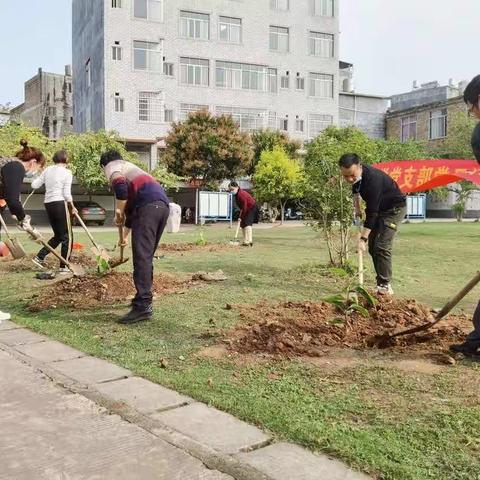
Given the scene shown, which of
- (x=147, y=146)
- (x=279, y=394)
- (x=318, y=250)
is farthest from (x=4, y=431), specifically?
(x=147, y=146)

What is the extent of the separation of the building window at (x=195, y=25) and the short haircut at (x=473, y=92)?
3661 centimetres

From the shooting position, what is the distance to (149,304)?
5.51 m

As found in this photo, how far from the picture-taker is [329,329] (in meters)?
4.88

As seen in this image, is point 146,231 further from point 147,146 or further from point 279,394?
point 147,146

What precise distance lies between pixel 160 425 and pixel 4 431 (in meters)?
0.81

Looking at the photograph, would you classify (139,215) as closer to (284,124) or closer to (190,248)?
(190,248)

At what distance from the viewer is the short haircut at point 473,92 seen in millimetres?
4031

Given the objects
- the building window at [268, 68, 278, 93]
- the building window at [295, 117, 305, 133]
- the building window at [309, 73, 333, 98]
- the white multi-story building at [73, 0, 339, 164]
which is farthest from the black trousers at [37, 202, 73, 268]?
the building window at [309, 73, 333, 98]

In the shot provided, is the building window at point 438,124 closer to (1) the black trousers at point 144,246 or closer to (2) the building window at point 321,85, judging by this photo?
(2) the building window at point 321,85

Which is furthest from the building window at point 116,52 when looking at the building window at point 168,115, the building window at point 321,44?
the building window at point 321,44

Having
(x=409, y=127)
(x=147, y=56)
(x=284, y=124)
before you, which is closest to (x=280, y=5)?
(x=284, y=124)

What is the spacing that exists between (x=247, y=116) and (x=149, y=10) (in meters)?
9.42

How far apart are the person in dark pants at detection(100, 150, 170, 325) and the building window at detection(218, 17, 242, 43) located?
1415 inches

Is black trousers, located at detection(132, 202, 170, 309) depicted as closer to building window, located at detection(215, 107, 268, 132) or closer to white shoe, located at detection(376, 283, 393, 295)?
white shoe, located at detection(376, 283, 393, 295)
